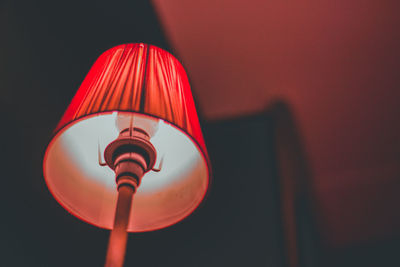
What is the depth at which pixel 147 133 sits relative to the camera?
64cm

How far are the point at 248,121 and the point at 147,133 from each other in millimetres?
800

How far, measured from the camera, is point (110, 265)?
0.49 m

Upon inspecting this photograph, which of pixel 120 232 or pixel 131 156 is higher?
pixel 131 156

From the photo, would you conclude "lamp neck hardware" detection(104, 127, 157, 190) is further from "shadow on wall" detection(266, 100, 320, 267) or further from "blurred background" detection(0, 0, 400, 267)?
"shadow on wall" detection(266, 100, 320, 267)

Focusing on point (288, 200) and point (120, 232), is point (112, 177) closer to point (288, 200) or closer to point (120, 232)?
point (120, 232)

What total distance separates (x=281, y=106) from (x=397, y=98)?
0.61 meters

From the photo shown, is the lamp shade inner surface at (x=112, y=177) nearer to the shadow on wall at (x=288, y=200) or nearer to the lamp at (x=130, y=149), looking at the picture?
the lamp at (x=130, y=149)

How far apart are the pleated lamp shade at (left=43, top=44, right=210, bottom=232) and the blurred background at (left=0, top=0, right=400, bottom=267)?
0.19ft

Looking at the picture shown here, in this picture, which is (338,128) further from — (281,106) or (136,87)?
(136,87)

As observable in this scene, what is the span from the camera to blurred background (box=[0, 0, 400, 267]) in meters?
0.87

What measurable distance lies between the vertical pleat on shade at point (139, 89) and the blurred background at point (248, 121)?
94 millimetres

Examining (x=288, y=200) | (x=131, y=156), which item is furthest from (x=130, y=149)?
(x=288, y=200)

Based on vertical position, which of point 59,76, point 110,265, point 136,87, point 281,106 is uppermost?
point 281,106

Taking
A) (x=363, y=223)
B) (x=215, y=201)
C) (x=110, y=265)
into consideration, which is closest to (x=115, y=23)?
(x=215, y=201)
